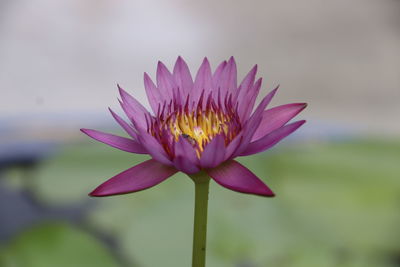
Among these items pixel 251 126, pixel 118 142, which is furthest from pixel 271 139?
pixel 118 142

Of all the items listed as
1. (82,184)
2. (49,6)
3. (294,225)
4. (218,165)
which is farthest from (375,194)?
(49,6)

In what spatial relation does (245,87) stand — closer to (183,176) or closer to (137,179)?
(137,179)

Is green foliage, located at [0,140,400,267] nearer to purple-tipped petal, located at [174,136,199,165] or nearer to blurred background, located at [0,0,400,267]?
blurred background, located at [0,0,400,267]

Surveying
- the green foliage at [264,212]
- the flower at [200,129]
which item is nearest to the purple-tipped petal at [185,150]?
the flower at [200,129]

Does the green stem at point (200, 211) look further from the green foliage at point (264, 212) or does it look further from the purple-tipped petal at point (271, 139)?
the green foliage at point (264, 212)

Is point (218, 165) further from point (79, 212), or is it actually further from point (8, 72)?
point (8, 72)

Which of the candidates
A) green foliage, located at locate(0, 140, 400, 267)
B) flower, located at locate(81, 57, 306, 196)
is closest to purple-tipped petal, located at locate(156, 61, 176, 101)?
flower, located at locate(81, 57, 306, 196)

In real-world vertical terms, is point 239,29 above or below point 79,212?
above
